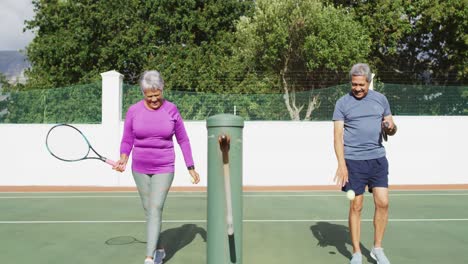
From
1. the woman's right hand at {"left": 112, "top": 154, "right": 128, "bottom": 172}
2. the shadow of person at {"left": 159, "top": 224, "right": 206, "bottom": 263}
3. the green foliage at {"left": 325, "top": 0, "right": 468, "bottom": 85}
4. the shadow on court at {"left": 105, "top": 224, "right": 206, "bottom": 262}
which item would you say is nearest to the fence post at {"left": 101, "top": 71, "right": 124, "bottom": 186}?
the shadow of person at {"left": 159, "top": 224, "right": 206, "bottom": 263}

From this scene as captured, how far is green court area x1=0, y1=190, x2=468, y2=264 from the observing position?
4727mm

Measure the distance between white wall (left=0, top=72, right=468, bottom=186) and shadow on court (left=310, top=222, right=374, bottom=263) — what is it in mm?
5260

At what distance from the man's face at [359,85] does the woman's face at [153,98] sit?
5.67ft

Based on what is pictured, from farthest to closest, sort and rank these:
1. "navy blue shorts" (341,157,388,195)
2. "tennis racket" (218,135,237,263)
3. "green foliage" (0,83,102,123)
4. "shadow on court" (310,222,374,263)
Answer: "green foliage" (0,83,102,123), "shadow on court" (310,222,374,263), "navy blue shorts" (341,157,388,195), "tennis racket" (218,135,237,263)

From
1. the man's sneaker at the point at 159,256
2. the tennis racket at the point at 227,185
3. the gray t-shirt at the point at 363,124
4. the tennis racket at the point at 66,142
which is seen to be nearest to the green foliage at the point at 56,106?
the tennis racket at the point at 66,142

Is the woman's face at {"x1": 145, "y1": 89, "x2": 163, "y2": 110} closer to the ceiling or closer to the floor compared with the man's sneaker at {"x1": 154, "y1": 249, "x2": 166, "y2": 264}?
closer to the ceiling

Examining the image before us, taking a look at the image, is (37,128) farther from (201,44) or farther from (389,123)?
(201,44)

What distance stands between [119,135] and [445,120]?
8.12m

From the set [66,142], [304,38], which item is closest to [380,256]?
[66,142]

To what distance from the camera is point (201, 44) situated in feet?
98.7

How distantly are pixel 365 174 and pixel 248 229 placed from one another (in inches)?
89.3

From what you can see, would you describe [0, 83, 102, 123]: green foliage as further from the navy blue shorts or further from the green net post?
the green net post

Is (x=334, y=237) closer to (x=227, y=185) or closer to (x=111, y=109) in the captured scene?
(x=227, y=185)

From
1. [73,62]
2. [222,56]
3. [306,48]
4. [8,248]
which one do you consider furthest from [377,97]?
[73,62]
